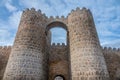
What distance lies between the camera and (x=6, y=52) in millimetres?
20594

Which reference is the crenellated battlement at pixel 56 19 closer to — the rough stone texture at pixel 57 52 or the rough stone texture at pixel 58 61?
the rough stone texture at pixel 57 52

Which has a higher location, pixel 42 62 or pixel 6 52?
pixel 6 52

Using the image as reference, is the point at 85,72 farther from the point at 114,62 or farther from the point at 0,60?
the point at 0,60

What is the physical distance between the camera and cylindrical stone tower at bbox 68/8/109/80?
39.4 ft

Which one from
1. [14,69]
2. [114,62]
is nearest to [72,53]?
[14,69]

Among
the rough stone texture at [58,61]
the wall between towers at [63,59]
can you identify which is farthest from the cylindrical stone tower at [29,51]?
the wall between towers at [63,59]

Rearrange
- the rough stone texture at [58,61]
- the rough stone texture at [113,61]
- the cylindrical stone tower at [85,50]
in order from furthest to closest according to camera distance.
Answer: the rough stone texture at [113,61] < the rough stone texture at [58,61] < the cylindrical stone tower at [85,50]

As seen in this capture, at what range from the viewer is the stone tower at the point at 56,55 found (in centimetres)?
1230

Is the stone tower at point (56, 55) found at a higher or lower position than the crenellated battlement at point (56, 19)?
lower

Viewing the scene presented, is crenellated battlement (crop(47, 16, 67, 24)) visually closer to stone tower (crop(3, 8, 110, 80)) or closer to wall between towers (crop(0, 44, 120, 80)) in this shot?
stone tower (crop(3, 8, 110, 80))

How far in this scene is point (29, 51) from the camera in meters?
13.4

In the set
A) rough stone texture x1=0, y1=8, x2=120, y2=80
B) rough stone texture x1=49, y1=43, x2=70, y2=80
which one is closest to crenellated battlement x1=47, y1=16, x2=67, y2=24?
rough stone texture x1=0, y1=8, x2=120, y2=80

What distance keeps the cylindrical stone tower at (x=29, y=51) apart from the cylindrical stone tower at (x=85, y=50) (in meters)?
3.21

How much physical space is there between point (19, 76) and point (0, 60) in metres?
9.22
